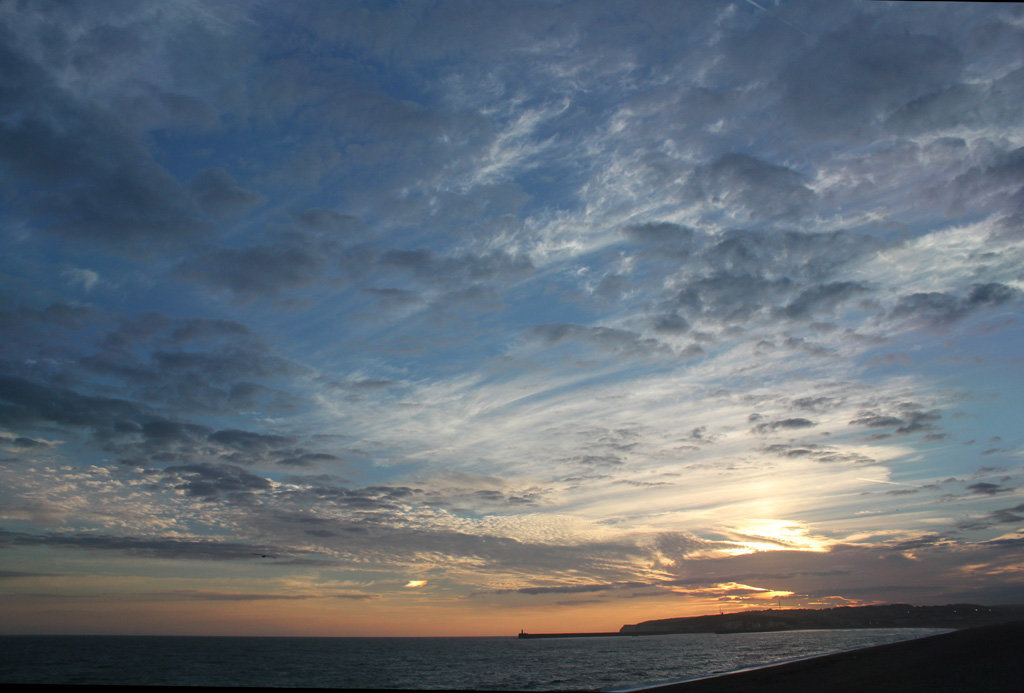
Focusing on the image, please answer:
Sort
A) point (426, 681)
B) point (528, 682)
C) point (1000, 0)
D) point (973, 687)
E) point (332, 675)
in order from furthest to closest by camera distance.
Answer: point (332, 675) < point (426, 681) < point (528, 682) < point (973, 687) < point (1000, 0)

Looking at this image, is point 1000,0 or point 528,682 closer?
point 1000,0

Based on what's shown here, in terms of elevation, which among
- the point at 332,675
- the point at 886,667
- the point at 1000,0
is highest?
the point at 1000,0

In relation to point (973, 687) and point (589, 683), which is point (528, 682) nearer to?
point (589, 683)

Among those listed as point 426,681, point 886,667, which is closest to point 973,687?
point 886,667

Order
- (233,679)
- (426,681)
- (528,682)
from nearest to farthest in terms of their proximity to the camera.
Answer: (528,682) < (426,681) < (233,679)

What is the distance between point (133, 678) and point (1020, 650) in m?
104

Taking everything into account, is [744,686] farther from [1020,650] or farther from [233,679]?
[233,679]

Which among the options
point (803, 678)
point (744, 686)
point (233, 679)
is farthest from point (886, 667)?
point (233, 679)

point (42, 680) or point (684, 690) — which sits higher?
point (684, 690)

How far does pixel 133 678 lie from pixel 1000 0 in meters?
105

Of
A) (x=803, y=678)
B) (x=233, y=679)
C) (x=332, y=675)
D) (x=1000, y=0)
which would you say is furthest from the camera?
(x=332, y=675)

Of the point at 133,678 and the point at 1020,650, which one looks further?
the point at 133,678

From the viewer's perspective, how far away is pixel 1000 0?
1167cm

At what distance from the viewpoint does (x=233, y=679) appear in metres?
78.1
